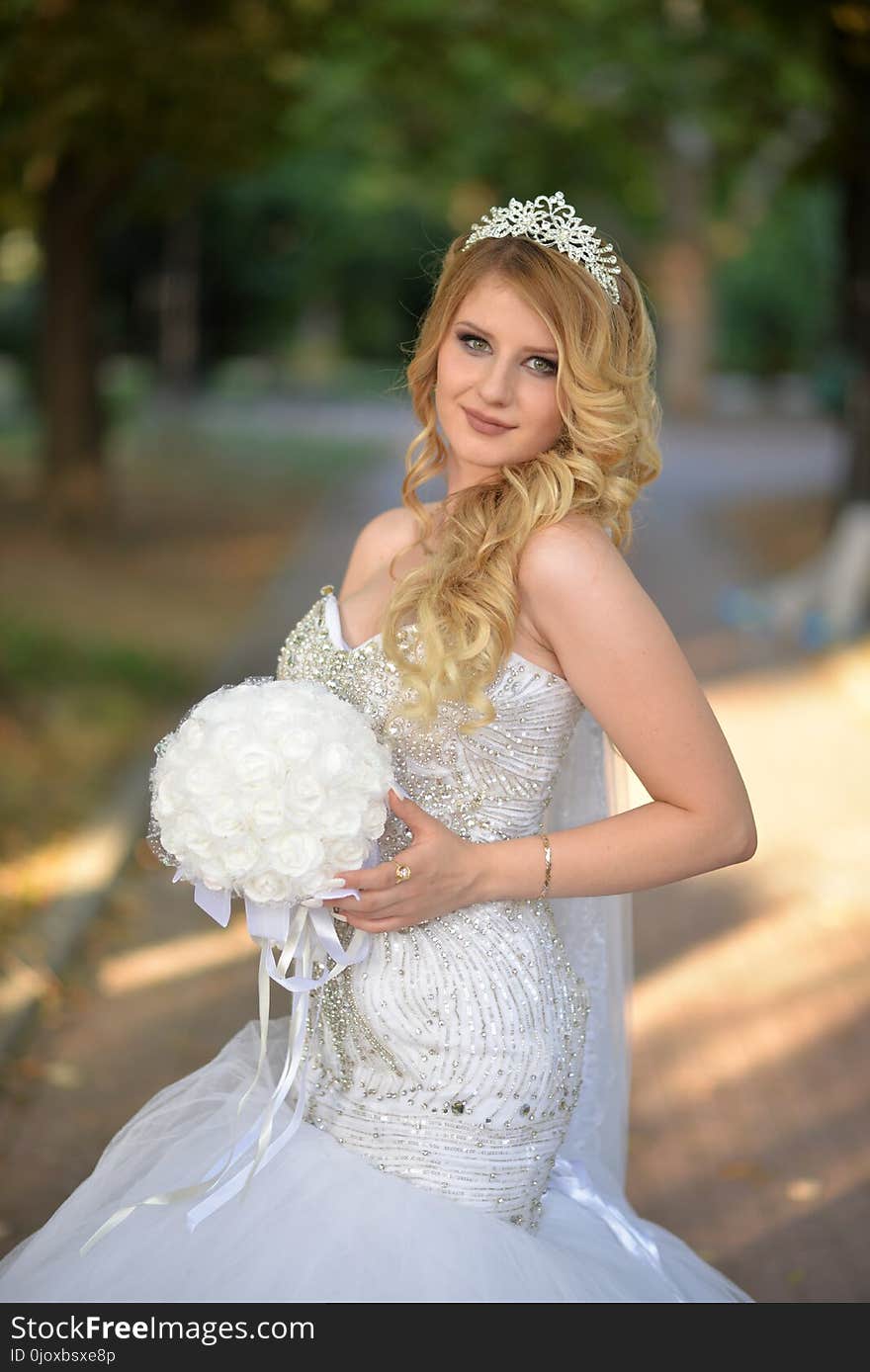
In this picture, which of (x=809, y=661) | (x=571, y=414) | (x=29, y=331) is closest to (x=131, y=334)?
(x=29, y=331)

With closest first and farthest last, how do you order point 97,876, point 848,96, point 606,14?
1. point 97,876
2. point 848,96
3. point 606,14

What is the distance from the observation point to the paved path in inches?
170

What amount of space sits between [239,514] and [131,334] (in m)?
24.7

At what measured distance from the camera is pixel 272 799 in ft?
7.63

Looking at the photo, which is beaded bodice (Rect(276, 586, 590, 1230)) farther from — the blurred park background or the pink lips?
the blurred park background

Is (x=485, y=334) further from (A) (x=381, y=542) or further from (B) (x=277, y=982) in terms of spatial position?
(B) (x=277, y=982)

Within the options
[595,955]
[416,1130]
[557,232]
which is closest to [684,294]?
[595,955]

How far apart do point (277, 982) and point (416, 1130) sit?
357mm

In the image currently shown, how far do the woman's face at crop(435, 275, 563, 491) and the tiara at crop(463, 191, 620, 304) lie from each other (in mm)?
132

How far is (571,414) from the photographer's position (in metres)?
2.68

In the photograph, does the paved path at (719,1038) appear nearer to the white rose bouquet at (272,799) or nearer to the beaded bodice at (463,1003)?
the beaded bodice at (463,1003)

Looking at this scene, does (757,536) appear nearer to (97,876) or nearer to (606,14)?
(606,14)

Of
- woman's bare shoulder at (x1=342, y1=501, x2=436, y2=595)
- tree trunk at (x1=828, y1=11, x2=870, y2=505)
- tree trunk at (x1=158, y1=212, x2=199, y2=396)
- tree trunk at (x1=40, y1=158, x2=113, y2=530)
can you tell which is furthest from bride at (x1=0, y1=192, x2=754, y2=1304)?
tree trunk at (x1=158, y1=212, x2=199, y2=396)

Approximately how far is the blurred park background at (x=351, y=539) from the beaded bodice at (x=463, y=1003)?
943 mm
